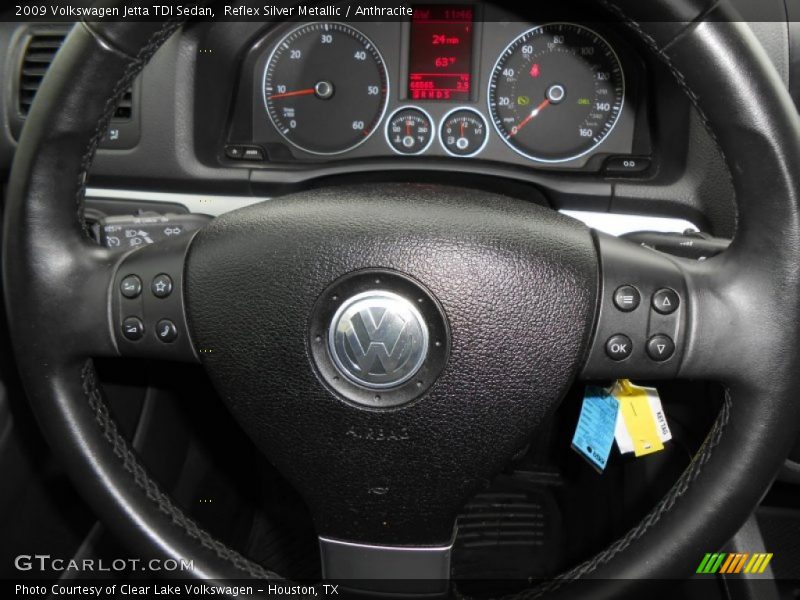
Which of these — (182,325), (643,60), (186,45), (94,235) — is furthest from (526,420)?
(186,45)

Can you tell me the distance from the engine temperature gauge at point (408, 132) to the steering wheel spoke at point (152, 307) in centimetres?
63

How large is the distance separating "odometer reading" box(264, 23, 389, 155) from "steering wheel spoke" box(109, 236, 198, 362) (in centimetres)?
62

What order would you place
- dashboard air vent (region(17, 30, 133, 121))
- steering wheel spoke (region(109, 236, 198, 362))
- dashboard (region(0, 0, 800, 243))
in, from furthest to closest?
1. dashboard air vent (region(17, 30, 133, 121))
2. dashboard (region(0, 0, 800, 243))
3. steering wheel spoke (region(109, 236, 198, 362))

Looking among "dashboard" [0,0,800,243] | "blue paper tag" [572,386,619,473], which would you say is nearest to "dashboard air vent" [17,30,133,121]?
"dashboard" [0,0,800,243]

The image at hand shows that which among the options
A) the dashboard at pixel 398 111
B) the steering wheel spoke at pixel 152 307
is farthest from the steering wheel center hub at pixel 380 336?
the dashboard at pixel 398 111

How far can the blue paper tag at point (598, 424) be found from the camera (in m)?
0.90

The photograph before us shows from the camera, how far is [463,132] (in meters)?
1.37

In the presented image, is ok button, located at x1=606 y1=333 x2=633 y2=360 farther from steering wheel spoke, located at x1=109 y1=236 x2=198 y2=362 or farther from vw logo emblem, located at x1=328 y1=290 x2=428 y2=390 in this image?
steering wheel spoke, located at x1=109 y1=236 x2=198 y2=362

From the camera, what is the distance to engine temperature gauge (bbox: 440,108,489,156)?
136 centimetres

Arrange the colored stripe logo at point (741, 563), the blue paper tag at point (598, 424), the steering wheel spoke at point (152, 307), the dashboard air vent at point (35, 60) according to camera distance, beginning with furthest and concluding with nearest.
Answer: the dashboard air vent at point (35, 60) < the colored stripe logo at point (741, 563) < the blue paper tag at point (598, 424) < the steering wheel spoke at point (152, 307)

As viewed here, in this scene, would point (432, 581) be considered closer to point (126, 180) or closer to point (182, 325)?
point (182, 325)

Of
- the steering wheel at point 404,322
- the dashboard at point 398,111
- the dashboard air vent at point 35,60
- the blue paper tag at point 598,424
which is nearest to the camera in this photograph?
the steering wheel at point 404,322

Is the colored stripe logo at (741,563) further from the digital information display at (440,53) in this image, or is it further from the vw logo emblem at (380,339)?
the digital information display at (440,53)

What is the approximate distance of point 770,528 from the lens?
4.26 feet
